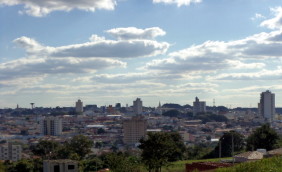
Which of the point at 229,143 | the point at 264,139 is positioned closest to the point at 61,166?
the point at 264,139

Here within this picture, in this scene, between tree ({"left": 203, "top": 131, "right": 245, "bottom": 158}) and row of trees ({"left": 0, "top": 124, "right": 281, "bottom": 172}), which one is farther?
tree ({"left": 203, "top": 131, "right": 245, "bottom": 158})

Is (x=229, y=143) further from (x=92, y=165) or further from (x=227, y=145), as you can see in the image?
(x=92, y=165)

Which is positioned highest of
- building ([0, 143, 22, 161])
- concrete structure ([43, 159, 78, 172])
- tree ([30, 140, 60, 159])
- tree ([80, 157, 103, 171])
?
concrete structure ([43, 159, 78, 172])

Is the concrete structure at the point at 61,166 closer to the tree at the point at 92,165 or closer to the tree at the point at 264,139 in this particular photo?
the tree at the point at 92,165

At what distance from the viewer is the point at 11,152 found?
106 m

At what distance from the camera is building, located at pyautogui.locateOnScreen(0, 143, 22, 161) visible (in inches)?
4124

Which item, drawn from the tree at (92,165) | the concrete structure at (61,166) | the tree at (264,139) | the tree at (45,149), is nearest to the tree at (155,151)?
the concrete structure at (61,166)

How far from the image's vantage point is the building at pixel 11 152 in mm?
104750

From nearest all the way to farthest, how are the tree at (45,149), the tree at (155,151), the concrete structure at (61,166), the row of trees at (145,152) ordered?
the concrete structure at (61,166)
the tree at (155,151)
the row of trees at (145,152)
the tree at (45,149)

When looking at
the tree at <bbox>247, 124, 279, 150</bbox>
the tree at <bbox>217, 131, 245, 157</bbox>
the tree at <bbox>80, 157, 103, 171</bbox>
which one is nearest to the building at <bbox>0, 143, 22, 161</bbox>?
the tree at <bbox>217, 131, 245, 157</bbox>

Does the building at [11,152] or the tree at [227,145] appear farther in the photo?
the building at [11,152]

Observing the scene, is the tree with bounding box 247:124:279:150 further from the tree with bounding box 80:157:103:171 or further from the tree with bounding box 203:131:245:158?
the tree with bounding box 80:157:103:171

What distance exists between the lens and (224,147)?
5656 centimetres

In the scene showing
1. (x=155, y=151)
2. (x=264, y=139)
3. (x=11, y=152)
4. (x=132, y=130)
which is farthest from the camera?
(x=132, y=130)
